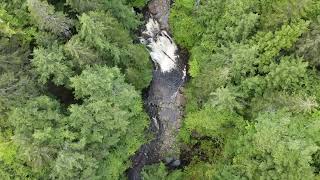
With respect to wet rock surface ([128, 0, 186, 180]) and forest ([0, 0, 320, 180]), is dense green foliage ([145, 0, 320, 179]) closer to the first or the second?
forest ([0, 0, 320, 180])

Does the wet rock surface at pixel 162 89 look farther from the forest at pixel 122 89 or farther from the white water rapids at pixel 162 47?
the forest at pixel 122 89

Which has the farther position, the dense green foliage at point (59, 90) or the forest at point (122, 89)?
the forest at point (122, 89)

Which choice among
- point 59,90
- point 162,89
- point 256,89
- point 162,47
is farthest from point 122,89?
point 162,47

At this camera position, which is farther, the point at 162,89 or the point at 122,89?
the point at 162,89

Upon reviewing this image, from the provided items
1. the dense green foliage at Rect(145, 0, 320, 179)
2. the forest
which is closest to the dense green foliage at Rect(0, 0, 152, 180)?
the forest

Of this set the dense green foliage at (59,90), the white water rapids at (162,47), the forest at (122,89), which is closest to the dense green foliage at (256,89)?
the forest at (122,89)

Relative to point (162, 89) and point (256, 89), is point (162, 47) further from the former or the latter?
point (256, 89)
